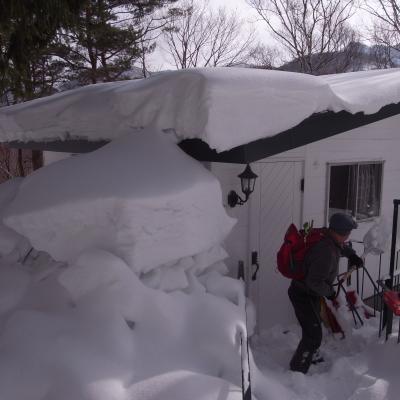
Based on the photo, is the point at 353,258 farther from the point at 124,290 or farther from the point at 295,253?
the point at 124,290

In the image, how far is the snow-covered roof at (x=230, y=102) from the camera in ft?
9.13

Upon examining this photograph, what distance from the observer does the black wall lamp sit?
3.83 m

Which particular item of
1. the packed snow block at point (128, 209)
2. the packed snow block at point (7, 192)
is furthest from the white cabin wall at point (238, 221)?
the packed snow block at point (7, 192)

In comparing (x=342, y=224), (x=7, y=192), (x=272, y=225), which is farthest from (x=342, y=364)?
(x=7, y=192)

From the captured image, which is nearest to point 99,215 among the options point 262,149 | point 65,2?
point 262,149

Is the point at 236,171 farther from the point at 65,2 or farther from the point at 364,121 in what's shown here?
the point at 65,2

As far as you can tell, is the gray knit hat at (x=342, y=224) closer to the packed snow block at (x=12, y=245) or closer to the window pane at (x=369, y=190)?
the window pane at (x=369, y=190)

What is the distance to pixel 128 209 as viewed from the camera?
267 cm

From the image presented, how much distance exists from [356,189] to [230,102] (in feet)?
11.1

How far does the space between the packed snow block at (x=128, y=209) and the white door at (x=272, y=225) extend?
146 cm

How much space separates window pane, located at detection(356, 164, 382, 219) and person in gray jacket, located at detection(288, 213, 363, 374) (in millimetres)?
2321

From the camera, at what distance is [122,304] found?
262 centimetres

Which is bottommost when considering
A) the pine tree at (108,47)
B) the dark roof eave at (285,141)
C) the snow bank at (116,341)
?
the snow bank at (116,341)

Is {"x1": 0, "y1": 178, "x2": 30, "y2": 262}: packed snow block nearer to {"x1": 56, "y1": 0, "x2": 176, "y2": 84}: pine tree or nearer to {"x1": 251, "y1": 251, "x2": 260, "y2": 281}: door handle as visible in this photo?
{"x1": 251, "y1": 251, "x2": 260, "y2": 281}: door handle
